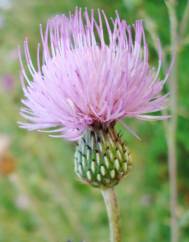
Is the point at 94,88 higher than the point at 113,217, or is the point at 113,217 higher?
the point at 94,88

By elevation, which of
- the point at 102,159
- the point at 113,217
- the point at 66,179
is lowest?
the point at 66,179

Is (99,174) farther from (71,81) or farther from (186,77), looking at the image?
(186,77)

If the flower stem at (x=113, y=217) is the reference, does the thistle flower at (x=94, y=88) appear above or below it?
above

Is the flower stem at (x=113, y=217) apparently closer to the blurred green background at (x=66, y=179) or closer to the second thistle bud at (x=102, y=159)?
the second thistle bud at (x=102, y=159)

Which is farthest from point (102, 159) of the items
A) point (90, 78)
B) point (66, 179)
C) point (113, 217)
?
point (66, 179)

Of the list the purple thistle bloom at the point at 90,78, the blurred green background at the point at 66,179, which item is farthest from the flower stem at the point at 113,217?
the blurred green background at the point at 66,179

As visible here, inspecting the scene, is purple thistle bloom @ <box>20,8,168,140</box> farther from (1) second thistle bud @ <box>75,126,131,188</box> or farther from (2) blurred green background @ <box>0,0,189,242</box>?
(2) blurred green background @ <box>0,0,189,242</box>

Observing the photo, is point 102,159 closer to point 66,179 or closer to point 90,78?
point 90,78
